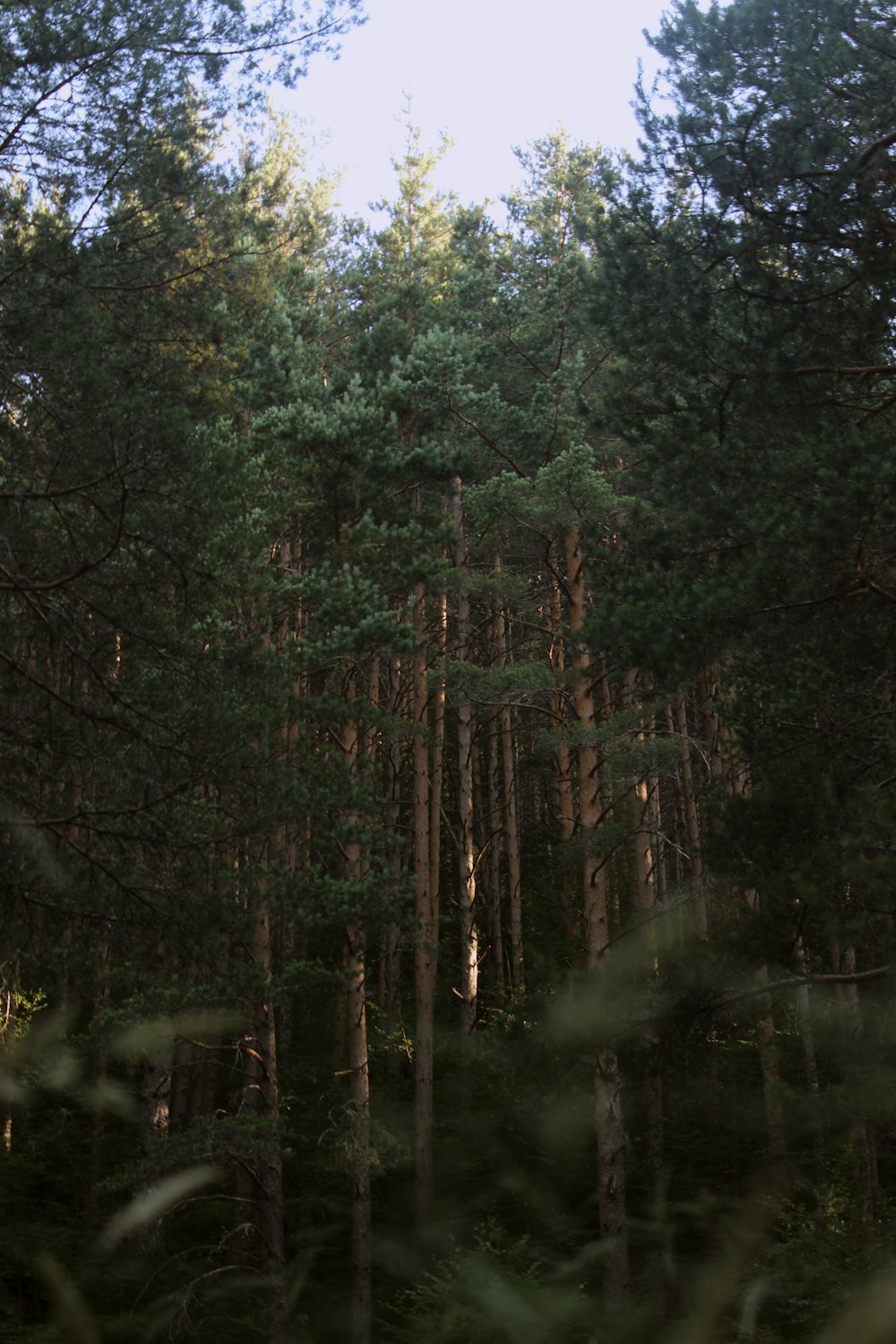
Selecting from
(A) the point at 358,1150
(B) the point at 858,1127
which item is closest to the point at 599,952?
(A) the point at 358,1150

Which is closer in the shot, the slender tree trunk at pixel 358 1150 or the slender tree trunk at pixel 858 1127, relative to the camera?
the slender tree trunk at pixel 858 1127

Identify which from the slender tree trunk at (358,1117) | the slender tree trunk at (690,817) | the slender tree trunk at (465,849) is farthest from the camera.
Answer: the slender tree trunk at (465,849)

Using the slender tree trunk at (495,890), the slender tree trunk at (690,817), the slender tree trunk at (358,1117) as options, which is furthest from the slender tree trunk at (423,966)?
the slender tree trunk at (495,890)

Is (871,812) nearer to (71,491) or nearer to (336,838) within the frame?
(71,491)

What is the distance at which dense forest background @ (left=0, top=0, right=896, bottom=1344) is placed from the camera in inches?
285

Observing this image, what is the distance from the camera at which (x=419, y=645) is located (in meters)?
14.2

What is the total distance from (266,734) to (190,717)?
8.30ft

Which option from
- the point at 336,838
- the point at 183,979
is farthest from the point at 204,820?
the point at 336,838

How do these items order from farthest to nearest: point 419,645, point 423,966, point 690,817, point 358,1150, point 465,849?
point 690,817 → point 465,849 → point 423,966 → point 419,645 → point 358,1150

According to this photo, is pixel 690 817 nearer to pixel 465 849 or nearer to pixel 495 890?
pixel 465 849

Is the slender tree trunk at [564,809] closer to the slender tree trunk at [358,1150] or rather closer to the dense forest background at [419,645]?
the dense forest background at [419,645]

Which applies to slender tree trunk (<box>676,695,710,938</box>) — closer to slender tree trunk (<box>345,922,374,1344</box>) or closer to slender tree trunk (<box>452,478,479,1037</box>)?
slender tree trunk (<box>452,478,479,1037</box>)

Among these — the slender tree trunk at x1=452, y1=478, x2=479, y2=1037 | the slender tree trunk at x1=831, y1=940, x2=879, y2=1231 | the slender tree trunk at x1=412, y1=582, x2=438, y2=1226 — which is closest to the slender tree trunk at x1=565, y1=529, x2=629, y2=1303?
the slender tree trunk at x1=412, y1=582, x2=438, y2=1226

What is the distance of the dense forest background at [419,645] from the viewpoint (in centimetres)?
725
